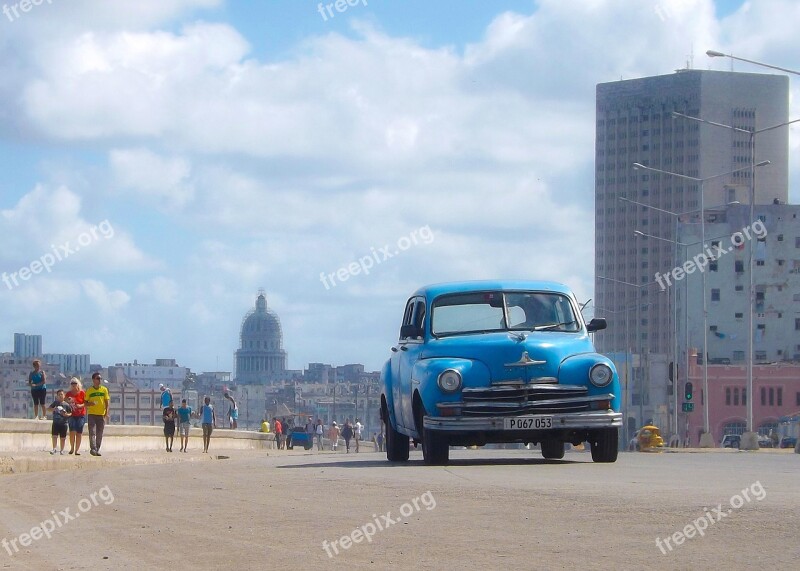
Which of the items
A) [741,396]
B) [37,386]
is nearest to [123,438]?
[37,386]

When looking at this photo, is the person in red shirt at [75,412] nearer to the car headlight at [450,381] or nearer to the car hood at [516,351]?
the car hood at [516,351]

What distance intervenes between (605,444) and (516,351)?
204cm

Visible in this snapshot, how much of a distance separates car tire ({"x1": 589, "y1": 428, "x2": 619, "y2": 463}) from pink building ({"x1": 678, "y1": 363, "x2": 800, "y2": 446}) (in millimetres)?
100958

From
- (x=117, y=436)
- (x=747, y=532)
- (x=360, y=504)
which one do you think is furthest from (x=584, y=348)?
(x=117, y=436)

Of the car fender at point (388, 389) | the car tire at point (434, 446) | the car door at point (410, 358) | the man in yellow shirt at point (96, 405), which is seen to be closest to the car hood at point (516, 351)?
the car door at point (410, 358)

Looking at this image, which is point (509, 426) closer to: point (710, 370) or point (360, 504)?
point (360, 504)

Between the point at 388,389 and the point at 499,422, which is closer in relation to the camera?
the point at 499,422

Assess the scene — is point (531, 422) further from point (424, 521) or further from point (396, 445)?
point (424, 521)

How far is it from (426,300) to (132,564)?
35.0 ft

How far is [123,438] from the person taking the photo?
126 feet

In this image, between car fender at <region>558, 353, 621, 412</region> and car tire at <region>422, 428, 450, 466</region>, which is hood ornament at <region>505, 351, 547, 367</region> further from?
car tire at <region>422, 428, 450, 466</region>

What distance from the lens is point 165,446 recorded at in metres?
41.4

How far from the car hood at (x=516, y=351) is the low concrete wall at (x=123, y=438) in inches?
543

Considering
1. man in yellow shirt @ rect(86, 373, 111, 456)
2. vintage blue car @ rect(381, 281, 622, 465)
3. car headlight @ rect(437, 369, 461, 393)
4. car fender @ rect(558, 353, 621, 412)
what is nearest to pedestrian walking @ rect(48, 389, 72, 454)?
man in yellow shirt @ rect(86, 373, 111, 456)
